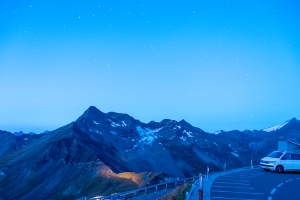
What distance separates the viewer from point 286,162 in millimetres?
25359

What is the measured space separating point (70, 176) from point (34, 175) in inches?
402

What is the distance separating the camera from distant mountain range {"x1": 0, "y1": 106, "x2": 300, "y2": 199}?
57.5 m

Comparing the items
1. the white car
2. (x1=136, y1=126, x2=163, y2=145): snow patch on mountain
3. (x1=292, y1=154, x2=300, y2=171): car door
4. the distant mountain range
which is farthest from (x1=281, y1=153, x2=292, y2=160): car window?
(x1=136, y1=126, x2=163, y2=145): snow patch on mountain

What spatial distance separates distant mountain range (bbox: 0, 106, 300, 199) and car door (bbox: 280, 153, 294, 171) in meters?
24.0

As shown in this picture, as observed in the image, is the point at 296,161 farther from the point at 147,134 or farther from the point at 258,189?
the point at 147,134

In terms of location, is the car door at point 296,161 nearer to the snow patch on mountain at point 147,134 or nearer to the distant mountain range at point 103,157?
the distant mountain range at point 103,157

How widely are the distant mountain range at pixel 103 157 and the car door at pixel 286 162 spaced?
78.7 feet

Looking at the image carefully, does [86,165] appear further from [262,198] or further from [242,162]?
[242,162]

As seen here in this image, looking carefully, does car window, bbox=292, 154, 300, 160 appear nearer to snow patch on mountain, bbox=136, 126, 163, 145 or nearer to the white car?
the white car

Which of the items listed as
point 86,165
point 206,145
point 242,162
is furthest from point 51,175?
point 242,162

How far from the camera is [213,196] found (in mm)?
15109

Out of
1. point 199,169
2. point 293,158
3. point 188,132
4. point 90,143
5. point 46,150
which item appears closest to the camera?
point 293,158

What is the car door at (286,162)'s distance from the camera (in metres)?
25.3

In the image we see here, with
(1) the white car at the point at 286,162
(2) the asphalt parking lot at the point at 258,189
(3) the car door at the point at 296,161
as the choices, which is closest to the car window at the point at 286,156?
(1) the white car at the point at 286,162
